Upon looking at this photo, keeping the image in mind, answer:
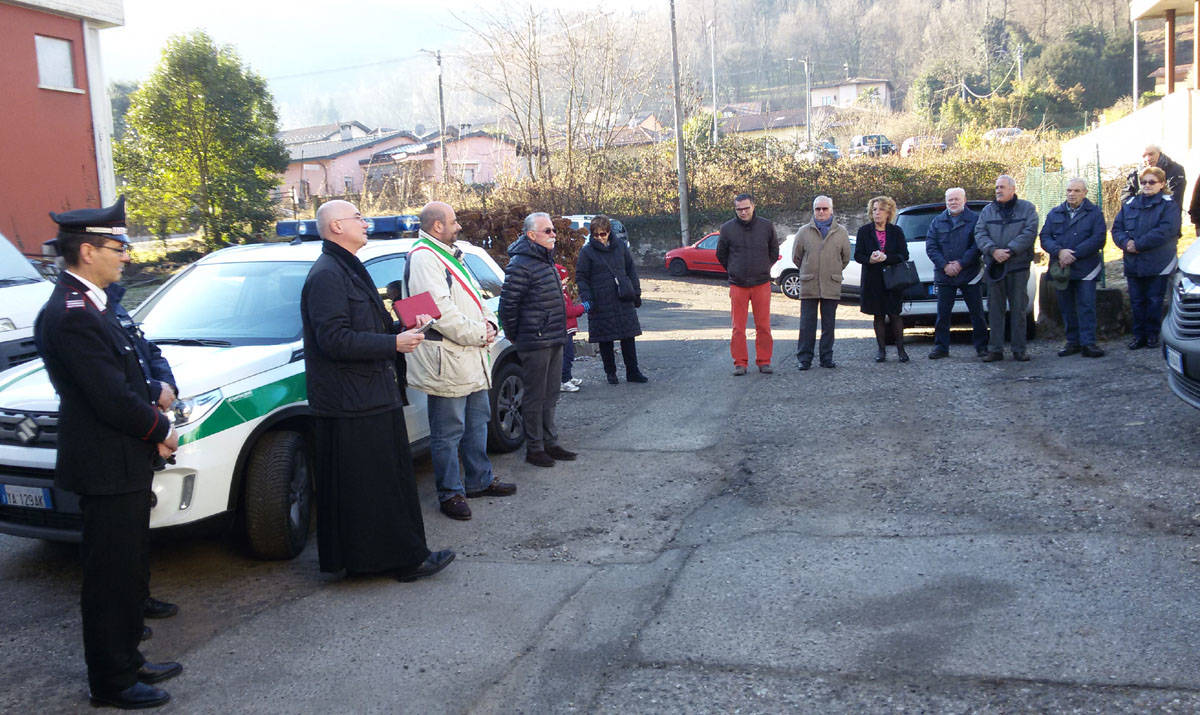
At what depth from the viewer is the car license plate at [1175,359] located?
6.43m

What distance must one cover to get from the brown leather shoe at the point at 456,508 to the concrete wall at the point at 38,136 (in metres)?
17.4

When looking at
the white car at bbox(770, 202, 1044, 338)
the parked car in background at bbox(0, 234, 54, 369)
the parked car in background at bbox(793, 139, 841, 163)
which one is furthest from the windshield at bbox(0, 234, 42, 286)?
the parked car in background at bbox(793, 139, 841, 163)

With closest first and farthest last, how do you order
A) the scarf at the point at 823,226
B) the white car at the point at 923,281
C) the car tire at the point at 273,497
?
the car tire at the point at 273,497 → the scarf at the point at 823,226 → the white car at the point at 923,281

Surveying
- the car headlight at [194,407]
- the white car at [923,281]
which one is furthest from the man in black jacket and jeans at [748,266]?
the car headlight at [194,407]

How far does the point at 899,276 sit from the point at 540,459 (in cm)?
512

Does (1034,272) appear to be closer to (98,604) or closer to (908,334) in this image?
(908,334)

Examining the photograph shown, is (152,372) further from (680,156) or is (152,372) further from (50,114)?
(680,156)

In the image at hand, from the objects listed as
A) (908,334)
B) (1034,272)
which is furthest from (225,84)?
(1034,272)

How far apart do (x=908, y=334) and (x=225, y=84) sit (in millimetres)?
22205

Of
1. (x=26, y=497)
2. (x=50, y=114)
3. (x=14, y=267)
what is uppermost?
(x=50, y=114)

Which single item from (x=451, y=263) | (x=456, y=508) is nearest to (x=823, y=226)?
(x=451, y=263)

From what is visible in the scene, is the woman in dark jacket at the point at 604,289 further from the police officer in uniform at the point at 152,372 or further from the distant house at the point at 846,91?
the distant house at the point at 846,91

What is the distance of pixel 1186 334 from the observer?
6.48 m

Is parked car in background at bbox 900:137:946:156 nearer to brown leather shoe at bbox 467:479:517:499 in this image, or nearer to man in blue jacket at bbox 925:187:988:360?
man in blue jacket at bbox 925:187:988:360
